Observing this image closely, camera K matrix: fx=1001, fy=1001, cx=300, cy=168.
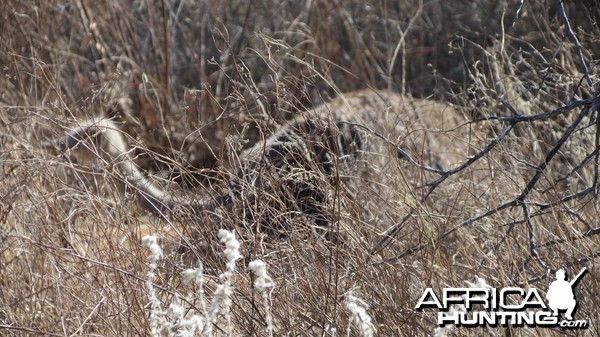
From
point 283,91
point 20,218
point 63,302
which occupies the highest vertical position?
point 283,91

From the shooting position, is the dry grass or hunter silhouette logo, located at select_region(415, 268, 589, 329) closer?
hunter silhouette logo, located at select_region(415, 268, 589, 329)

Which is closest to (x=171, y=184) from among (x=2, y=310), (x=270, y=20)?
(x=2, y=310)

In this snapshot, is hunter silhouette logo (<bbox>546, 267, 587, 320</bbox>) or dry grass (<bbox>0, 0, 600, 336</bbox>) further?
dry grass (<bbox>0, 0, 600, 336</bbox>)

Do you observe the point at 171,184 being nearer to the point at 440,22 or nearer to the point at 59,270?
the point at 59,270

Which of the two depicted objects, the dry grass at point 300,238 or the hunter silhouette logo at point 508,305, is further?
the dry grass at point 300,238

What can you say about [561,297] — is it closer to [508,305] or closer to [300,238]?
[508,305]

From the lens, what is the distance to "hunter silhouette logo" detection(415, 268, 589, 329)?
9.80 ft

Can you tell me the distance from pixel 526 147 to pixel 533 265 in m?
1.21

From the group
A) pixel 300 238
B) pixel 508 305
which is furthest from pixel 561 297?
pixel 300 238

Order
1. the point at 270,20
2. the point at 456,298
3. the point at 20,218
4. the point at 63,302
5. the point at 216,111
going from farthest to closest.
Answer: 1. the point at 270,20
2. the point at 216,111
3. the point at 20,218
4. the point at 63,302
5. the point at 456,298

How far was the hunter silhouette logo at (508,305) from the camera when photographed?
299 cm

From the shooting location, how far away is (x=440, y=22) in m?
9.64

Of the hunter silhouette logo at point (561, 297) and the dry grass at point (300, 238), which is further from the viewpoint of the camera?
the dry grass at point (300, 238)

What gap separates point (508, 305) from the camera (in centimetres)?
304
